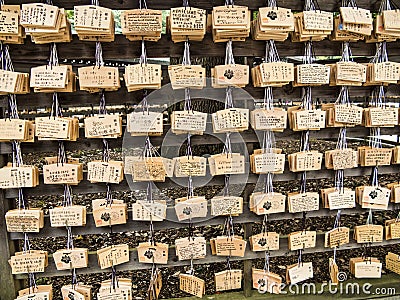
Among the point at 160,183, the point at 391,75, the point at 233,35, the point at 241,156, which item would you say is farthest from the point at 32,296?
the point at 391,75

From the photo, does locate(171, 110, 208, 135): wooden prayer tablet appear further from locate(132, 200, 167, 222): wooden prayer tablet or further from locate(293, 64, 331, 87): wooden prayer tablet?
locate(293, 64, 331, 87): wooden prayer tablet

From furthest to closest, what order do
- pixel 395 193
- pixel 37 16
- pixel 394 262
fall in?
pixel 394 262 → pixel 395 193 → pixel 37 16

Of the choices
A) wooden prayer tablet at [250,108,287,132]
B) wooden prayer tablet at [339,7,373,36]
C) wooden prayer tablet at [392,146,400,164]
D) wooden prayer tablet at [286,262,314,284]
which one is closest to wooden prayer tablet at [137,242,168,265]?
wooden prayer tablet at [286,262,314,284]

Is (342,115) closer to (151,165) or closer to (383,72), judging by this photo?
(383,72)

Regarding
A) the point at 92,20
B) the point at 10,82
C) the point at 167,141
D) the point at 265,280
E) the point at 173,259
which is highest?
the point at 92,20

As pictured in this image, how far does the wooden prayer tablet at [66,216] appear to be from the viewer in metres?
1.99

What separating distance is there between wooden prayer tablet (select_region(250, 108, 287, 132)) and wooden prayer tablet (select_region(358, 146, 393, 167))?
0.55 metres

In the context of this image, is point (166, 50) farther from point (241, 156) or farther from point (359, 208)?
point (359, 208)

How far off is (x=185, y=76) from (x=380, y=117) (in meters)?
1.14

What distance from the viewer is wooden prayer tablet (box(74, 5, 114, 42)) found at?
1.79 metres

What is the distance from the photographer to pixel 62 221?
1999 mm

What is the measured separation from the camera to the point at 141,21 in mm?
1857

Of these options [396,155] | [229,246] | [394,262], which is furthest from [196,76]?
[394,262]

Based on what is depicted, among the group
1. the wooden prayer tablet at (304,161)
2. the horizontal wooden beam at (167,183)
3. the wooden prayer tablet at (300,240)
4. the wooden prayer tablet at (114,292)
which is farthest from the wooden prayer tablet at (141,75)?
the wooden prayer tablet at (300,240)
